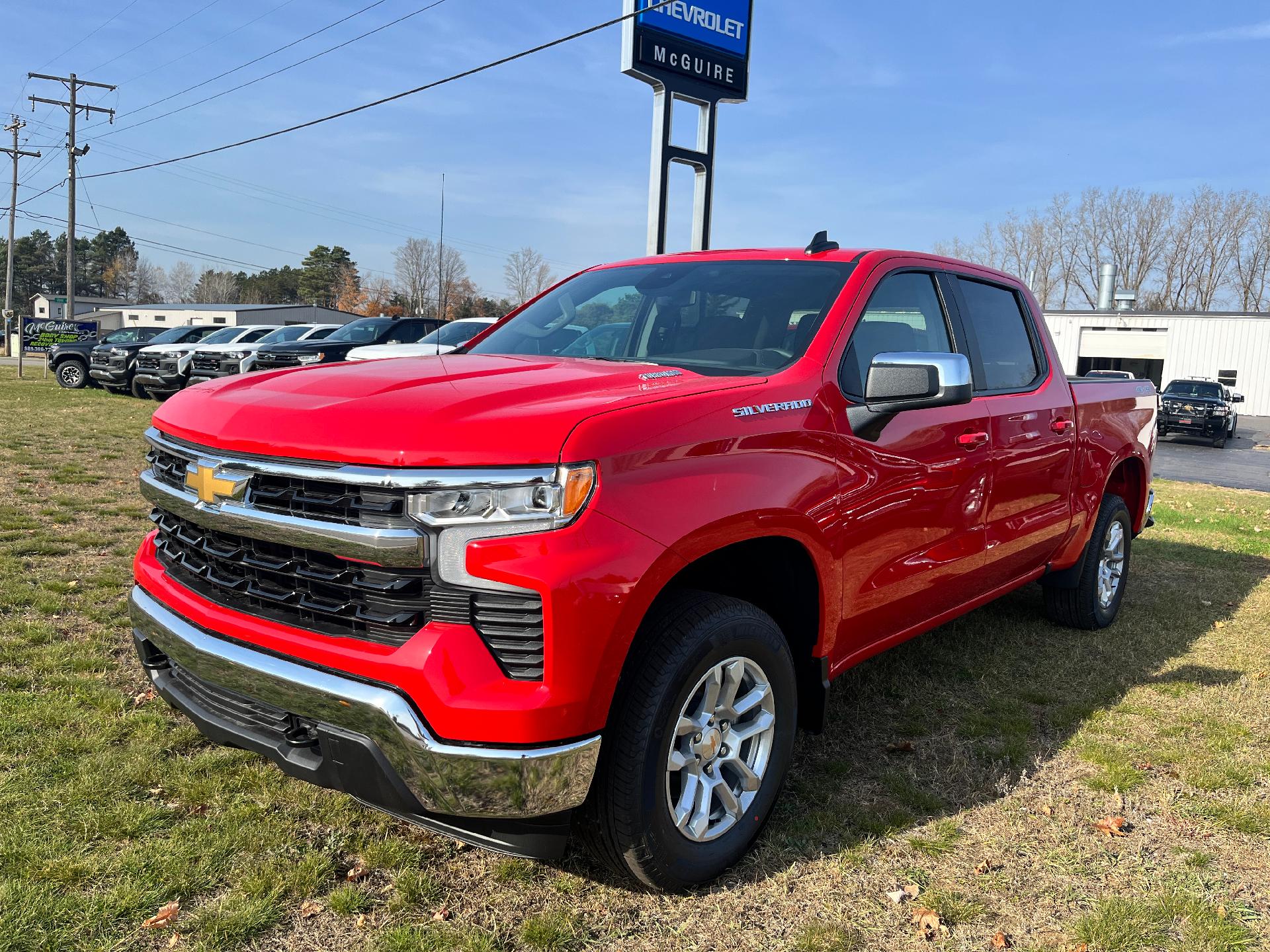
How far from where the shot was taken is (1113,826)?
320 cm

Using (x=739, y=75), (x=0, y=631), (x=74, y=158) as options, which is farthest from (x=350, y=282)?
(x=0, y=631)

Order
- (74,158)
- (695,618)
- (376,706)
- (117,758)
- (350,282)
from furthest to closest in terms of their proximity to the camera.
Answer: (350,282)
(74,158)
(117,758)
(695,618)
(376,706)

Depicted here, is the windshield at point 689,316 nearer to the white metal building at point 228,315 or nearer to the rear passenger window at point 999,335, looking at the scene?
the rear passenger window at point 999,335

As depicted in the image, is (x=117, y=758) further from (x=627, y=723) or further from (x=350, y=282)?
(x=350, y=282)

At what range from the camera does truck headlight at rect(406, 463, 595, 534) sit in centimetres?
218

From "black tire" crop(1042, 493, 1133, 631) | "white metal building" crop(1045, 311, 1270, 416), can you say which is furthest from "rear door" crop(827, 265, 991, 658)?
"white metal building" crop(1045, 311, 1270, 416)

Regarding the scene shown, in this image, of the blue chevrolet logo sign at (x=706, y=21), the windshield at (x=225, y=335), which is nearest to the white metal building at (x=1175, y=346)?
the blue chevrolet logo sign at (x=706, y=21)

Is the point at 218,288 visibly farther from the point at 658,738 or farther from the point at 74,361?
the point at 658,738

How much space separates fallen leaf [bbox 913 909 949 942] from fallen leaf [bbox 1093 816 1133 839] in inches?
34.5

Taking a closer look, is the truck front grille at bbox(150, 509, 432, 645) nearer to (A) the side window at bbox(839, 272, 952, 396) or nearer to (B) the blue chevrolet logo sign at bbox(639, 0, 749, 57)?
(A) the side window at bbox(839, 272, 952, 396)

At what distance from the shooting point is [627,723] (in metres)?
2.38

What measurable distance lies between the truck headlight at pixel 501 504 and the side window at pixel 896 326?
1.35 m

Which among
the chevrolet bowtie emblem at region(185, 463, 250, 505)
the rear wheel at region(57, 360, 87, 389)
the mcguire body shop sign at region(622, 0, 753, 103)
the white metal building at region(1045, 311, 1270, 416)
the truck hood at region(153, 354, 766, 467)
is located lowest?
the rear wheel at region(57, 360, 87, 389)

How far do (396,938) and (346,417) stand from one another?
1.37 meters
